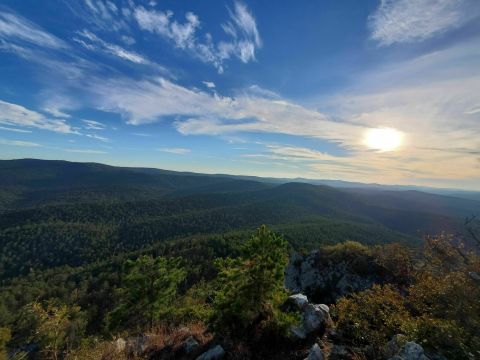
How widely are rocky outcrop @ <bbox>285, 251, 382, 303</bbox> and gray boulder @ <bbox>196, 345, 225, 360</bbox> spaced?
67.3 feet

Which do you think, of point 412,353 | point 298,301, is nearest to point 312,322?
point 298,301

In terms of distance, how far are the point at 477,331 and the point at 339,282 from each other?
25409 millimetres

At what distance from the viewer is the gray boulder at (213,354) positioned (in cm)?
1172

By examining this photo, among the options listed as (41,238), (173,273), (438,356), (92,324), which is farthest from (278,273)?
(41,238)

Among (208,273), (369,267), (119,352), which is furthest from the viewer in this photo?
(208,273)

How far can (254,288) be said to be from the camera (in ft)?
46.3

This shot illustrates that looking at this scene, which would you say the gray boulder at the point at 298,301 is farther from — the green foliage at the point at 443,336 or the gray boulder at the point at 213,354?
the green foliage at the point at 443,336

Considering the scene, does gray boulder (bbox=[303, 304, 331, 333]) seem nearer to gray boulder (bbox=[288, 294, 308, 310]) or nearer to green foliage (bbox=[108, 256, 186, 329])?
gray boulder (bbox=[288, 294, 308, 310])

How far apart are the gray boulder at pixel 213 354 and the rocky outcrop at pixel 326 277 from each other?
2053 centimetres

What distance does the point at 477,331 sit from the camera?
8.34 m

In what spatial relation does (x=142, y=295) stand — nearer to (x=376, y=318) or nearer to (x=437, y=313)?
(x=376, y=318)

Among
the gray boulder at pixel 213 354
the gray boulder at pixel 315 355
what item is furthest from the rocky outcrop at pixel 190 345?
the gray boulder at pixel 315 355

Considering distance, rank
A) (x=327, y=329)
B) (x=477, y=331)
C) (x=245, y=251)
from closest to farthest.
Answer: (x=477, y=331)
(x=327, y=329)
(x=245, y=251)

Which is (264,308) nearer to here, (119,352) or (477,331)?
(119,352)
